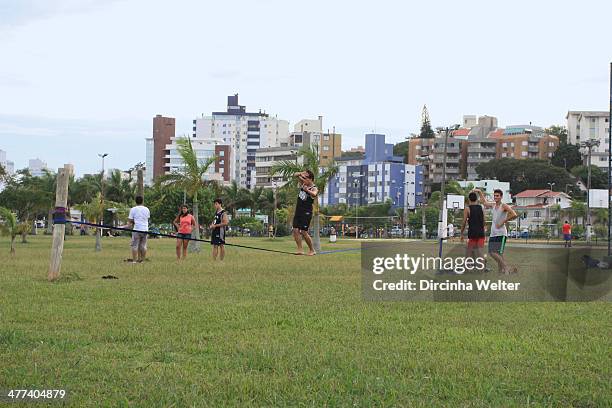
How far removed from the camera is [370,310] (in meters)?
11.7

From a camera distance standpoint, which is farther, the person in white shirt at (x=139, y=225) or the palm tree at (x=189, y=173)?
the palm tree at (x=189, y=173)

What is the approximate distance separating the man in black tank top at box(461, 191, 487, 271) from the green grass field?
3.83 metres

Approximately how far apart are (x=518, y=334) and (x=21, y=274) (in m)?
11.9

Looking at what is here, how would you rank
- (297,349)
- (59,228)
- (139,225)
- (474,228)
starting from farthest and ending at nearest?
(139,225) → (474,228) → (59,228) → (297,349)

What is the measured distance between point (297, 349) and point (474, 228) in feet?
30.8

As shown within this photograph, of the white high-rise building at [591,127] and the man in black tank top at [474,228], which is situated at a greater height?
the white high-rise building at [591,127]

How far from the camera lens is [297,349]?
8.32 meters

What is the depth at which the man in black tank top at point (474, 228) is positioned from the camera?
16891mm

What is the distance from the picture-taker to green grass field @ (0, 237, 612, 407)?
651 cm

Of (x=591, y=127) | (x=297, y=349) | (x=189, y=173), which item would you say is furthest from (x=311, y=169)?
(x=591, y=127)

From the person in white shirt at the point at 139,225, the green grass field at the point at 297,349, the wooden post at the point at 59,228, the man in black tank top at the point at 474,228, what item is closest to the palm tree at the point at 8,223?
the person in white shirt at the point at 139,225

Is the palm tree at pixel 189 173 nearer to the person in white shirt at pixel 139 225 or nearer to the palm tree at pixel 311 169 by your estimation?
the palm tree at pixel 311 169

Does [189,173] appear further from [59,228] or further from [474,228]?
[474,228]

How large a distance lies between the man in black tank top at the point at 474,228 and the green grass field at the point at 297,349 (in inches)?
151
